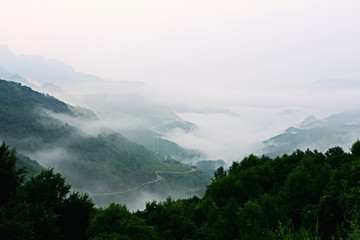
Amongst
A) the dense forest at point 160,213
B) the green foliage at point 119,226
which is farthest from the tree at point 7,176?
the green foliage at point 119,226

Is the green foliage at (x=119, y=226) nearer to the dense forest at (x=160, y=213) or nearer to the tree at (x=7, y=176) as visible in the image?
the dense forest at (x=160, y=213)

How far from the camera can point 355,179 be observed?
140 feet

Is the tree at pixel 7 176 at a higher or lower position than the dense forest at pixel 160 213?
higher

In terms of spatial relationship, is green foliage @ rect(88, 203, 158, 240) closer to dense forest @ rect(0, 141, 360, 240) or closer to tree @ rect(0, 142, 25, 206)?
dense forest @ rect(0, 141, 360, 240)

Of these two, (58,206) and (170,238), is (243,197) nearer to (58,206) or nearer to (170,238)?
(170,238)

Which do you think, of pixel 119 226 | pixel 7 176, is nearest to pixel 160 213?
pixel 119 226

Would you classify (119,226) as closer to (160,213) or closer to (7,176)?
(160,213)

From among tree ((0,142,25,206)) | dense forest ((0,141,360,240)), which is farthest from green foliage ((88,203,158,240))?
tree ((0,142,25,206))

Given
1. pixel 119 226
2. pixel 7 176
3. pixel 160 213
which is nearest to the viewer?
pixel 119 226

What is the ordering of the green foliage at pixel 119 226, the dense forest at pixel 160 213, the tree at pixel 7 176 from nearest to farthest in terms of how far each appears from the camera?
the dense forest at pixel 160 213, the green foliage at pixel 119 226, the tree at pixel 7 176

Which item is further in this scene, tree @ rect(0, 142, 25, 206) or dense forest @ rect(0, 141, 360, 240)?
tree @ rect(0, 142, 25, 206)

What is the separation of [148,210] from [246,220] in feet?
79.1

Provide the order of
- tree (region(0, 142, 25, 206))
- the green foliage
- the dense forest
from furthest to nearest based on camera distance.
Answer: tree (region(0, 142, 25, 206)) < the green foliage < the dense forest

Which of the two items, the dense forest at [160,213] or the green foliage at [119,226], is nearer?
the dense forest at [160,213]
